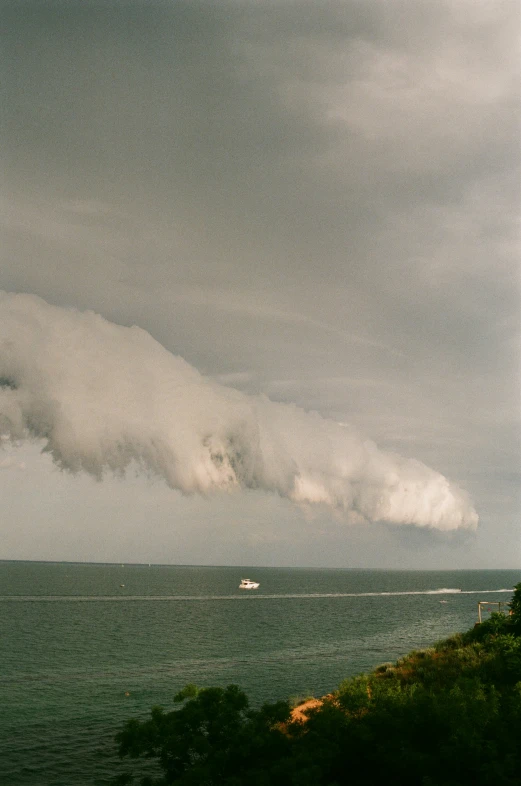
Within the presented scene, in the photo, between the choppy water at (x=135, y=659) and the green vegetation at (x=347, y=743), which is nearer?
the green vegetation at (x=347, y=743)

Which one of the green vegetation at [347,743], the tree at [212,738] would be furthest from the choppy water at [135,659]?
the green vegetation at [347,743]

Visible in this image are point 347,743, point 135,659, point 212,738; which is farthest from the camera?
point 135,659

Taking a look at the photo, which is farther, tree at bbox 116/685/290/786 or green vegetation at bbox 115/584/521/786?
tree at bbox 116/685/290/786

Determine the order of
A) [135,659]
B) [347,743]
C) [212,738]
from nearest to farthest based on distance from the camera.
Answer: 1. [347,743]
2. [212,738]
3. [135,659]

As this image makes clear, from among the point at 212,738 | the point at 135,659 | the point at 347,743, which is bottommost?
the point at 135,659

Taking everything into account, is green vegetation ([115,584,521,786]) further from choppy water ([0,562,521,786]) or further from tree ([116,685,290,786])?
choppy water ([0,562,521,786])

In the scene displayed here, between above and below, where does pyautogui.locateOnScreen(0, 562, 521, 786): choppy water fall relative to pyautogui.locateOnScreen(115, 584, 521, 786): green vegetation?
below

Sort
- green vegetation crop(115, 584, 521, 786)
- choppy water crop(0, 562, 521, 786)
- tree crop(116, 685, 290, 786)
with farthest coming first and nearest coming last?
choppy water crop(0, 562, 521, 786) < tree crop(116, 685, 290, 786) < green vegetation crop(115, 584, 521, 786)

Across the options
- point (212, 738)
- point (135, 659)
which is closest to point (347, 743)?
point (212, 738)

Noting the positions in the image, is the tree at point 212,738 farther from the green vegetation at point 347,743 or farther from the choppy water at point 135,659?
the choppy water at point 135,659

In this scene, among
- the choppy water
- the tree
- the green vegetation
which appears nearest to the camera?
the green vegetation

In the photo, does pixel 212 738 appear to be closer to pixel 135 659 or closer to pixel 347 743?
pixel 347 743

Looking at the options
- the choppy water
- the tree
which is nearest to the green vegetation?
the tree

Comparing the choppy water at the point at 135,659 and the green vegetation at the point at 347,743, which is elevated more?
the green vegetation at the point at 347,743
